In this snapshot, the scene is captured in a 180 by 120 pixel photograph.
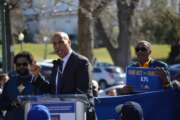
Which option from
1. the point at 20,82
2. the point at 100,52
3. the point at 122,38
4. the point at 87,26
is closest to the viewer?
the point at 20,82

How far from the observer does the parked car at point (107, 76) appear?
40812 millimetres

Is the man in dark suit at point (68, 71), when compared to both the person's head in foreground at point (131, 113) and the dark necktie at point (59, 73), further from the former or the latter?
the person's head in foreground at point (131, 113)

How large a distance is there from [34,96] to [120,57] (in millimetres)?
29737

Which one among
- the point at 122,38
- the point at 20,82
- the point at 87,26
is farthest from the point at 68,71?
the point at 122,38

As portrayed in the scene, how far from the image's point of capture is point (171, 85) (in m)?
8.85

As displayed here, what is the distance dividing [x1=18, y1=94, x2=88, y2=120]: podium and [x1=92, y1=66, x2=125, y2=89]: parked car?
33.0m

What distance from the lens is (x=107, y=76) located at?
42.0 m

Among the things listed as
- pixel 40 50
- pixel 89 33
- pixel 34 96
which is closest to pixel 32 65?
pixel 34 96

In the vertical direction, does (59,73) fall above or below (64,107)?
above

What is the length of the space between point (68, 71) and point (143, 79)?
4.04 ft

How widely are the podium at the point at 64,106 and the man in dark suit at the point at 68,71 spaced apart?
60 centimetres

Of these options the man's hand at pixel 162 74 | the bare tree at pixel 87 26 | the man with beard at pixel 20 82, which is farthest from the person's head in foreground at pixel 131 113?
the bare tree at pixel 87 26

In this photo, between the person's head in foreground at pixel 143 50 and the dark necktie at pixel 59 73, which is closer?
the dark necktie at pixel 59 73

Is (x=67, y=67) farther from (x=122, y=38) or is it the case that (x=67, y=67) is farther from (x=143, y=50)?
(x=122, y=38)
